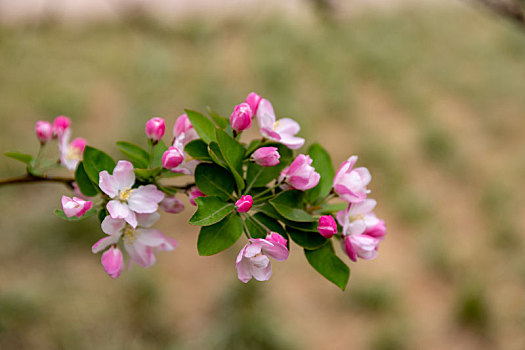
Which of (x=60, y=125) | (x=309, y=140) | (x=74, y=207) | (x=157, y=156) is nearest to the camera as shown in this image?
(x=74, y=207)

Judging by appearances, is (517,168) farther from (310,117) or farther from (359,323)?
(359,323)

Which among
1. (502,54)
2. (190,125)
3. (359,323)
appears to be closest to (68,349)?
(359,323)

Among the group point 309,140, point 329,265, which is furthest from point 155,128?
point 309,140

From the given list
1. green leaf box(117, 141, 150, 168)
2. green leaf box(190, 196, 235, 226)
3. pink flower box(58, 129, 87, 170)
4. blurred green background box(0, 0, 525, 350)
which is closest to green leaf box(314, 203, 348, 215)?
green leaf box(190, 196, 235, 226)

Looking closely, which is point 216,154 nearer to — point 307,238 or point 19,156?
point 307,238

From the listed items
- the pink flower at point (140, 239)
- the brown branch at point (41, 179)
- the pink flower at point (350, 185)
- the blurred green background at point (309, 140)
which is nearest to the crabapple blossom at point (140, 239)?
the pink flower at point (140, 239)

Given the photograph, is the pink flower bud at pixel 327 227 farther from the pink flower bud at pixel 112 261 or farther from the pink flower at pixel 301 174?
the pink flower bud at pixel 112 261
